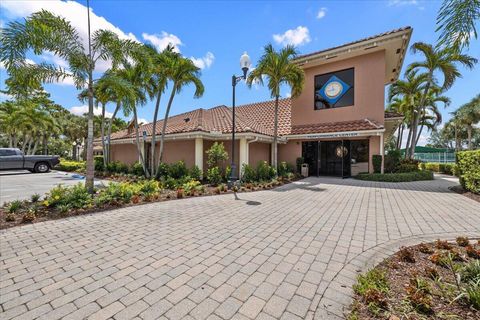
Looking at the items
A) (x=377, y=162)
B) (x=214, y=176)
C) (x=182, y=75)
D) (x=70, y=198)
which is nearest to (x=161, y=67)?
(x=182, y=75)

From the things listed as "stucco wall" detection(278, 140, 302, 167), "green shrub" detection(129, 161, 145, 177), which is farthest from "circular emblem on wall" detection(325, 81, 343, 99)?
"green shrub" detection(129, 161, 145, 177)

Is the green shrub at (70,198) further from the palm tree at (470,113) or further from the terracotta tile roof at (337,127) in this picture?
the palm tree at (470,113)

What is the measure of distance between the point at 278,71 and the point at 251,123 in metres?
4.66

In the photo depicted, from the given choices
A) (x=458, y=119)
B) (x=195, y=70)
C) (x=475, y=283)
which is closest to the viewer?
(x=475, y=283)

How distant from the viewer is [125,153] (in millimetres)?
19219

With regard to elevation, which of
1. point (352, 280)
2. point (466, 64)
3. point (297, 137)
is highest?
point (466, 64)

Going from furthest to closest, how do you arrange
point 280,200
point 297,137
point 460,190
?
point 297,137 → point 460,190 → point 280,200

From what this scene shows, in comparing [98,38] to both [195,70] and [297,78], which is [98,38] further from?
[297,78]

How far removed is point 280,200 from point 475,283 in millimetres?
5490

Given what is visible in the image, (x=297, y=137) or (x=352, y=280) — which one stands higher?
(x=297, y=137)

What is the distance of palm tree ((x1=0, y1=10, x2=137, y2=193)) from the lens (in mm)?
5961

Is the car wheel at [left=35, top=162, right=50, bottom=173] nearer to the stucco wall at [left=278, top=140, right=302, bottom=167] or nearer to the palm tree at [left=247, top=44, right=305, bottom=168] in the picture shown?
the palm tree at [left=247, top=44, right=305, bottom=168]

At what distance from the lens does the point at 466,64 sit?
13.7m

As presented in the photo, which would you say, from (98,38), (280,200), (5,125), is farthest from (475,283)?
(5,125)
